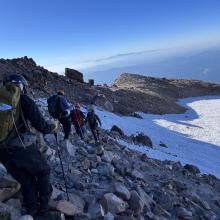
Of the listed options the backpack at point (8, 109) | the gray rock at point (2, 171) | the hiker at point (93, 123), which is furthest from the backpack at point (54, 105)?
the backpack at point (8, 109)

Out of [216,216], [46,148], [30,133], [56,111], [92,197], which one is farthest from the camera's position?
[56,111]

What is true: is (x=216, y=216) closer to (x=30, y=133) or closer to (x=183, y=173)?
(x=183, y=173)

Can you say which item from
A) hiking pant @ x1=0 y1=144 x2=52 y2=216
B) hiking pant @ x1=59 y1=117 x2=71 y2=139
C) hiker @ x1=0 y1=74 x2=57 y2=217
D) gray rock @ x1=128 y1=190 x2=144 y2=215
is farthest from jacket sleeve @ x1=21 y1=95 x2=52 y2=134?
hiking pant @ x1=59 y1=117 x2=71 y2=139

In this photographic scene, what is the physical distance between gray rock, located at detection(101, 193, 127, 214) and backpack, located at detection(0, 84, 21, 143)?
123 inches

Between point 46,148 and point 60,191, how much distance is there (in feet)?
9.13

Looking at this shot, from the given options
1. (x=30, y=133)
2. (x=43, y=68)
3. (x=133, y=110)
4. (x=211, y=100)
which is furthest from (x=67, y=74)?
(x=30, y=133)

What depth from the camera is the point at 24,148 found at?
25.2ft

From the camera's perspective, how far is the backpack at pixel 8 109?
290 inches

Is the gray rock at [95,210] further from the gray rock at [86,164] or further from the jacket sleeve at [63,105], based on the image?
the jacket sleeve at [63,105]

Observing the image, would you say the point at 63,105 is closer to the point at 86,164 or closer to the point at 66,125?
the point at 66,125

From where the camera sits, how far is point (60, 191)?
9281 mm

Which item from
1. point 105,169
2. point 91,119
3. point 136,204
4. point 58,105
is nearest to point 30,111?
point 136,204

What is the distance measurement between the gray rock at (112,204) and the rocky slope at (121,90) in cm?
1944

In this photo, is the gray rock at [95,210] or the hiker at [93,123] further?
the hiker at [93,123]
